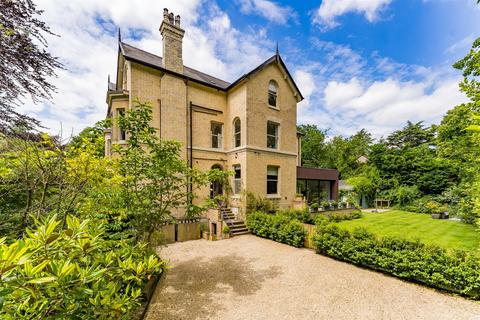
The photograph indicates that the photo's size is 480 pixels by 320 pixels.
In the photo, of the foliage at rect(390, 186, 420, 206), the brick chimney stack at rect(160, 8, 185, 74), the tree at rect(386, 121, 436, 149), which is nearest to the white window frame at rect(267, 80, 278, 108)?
the brick chimney stack at rect(160, 8, 185, 74)

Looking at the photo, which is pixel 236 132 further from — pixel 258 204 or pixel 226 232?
pixel 226 232

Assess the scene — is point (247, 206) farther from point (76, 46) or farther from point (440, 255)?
point (76, 46)

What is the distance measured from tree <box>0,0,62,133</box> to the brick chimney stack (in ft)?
26.5

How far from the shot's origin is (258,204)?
12.2 metres

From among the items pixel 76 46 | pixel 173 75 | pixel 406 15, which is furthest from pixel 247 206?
pixel 406 15

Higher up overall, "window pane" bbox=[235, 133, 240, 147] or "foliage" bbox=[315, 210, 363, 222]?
"window pane" bbox=[235, 133, 240, 147]

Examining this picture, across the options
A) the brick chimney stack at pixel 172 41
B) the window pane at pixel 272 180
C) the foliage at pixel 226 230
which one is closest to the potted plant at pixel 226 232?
the foliage at pixel 226 230

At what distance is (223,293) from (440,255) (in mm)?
6092

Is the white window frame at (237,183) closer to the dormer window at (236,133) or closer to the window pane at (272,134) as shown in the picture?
the dormer window at (236,133)

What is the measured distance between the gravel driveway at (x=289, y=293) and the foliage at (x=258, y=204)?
4.51 meters

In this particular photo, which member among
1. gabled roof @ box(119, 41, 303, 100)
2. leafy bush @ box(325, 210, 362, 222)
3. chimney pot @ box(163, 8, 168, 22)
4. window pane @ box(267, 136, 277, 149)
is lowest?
leafy bush @ box(325, 210, 362, 222)

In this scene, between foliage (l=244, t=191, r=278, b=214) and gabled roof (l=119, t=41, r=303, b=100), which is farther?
foliage (l=244, t=191, r=278, b=214)

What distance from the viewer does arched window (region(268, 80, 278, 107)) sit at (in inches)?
549

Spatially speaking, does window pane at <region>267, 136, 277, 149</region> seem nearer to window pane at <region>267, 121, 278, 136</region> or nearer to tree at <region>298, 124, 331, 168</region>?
window pane at <region>267, 121, 278, 136</region>
